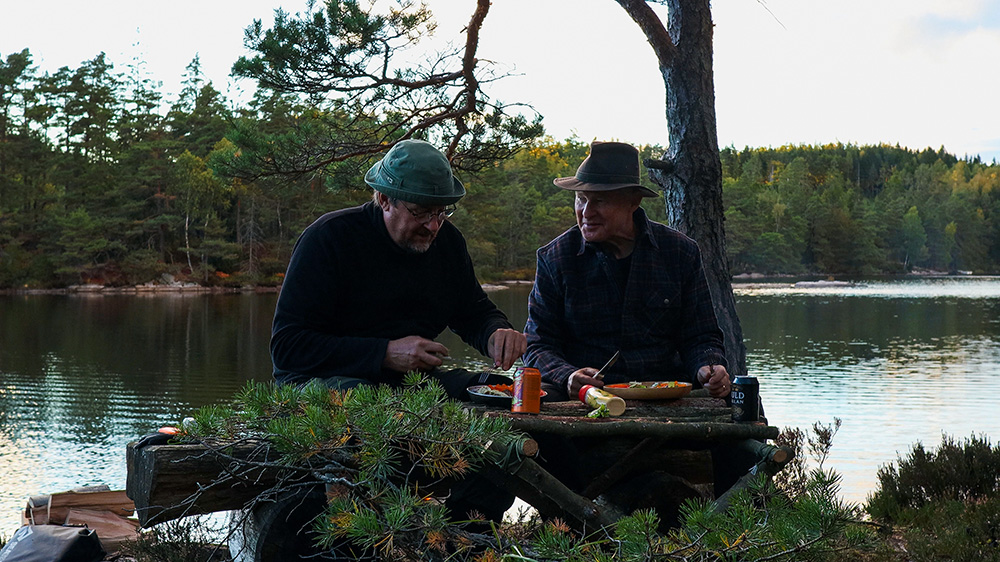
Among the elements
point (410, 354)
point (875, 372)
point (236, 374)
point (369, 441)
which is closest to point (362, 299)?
point (410, 354)

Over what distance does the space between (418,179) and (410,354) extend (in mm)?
548

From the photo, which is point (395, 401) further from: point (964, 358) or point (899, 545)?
point (964, 358)

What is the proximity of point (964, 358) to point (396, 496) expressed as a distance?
18.4 metres

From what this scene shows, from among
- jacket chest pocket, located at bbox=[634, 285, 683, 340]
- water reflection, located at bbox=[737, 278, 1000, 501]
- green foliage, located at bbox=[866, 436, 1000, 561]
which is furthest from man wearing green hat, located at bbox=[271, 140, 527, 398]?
water reflection, located at bbox=[737, 278, 1000, 501]

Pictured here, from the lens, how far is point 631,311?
3273 mm

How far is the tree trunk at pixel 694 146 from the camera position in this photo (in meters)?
4.85

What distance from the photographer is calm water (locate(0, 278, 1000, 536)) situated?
9359 millimetres

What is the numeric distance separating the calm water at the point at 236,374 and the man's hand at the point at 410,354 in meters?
2.35

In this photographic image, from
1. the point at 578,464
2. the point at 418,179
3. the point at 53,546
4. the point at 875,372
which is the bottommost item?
the point at 875,372

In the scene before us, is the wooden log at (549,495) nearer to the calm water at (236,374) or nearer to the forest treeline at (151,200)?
the calm water at (236,374)

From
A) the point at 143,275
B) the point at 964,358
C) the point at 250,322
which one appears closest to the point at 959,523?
the point at 964,358

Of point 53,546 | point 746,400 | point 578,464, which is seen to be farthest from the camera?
point 53,546

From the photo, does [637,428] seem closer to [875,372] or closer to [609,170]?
[609,170]

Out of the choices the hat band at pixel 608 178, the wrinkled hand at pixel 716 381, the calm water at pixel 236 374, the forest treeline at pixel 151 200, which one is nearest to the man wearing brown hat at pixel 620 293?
the hat band at pixel 608 178
